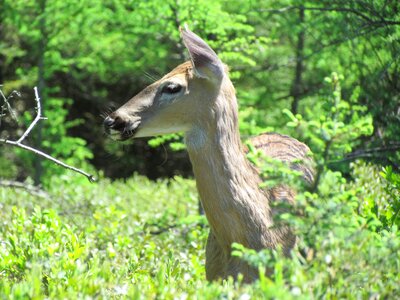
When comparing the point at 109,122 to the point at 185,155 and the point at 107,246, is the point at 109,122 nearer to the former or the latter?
the point at 107,246

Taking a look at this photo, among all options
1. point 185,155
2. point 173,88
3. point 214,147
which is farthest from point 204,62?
point 185,155

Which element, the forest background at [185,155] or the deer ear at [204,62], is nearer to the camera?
the forest background at [185,155]

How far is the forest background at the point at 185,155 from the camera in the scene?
4020mm

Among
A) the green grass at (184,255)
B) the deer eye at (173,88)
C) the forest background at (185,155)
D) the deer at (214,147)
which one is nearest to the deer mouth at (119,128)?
the deer at (214,147)

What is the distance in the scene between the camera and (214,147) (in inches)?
211

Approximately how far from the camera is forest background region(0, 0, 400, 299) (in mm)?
4020

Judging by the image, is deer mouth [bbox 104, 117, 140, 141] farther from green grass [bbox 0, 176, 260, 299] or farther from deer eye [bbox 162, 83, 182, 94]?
green grass [bbox 0, 176, 260, 299]

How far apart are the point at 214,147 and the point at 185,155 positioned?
11520 mm

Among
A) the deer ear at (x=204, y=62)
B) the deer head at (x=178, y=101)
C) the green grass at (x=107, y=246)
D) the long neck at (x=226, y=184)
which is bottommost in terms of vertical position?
the green grass at (x=107, y=246)

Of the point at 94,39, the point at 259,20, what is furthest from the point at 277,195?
the point at 94,39

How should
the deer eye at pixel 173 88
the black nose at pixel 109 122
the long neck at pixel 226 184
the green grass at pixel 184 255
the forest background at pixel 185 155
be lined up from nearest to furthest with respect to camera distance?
the green grass at pixel 184 255, the forest background at pixel 185 155, the long neck at pixel 226 184, the black nose at pixel 109 122, the deer eye at pixel 173 88

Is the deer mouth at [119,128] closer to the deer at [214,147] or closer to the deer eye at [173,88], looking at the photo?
the deer at [214,147]

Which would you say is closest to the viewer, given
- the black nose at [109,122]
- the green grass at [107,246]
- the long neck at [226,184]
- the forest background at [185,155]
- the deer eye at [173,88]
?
the forest background at [185,155]

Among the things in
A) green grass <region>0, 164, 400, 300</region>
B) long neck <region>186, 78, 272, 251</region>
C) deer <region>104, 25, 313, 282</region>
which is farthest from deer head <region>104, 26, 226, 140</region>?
green grass <region>0, 164, 400, 300</region>
